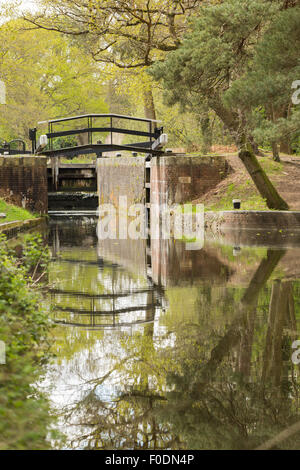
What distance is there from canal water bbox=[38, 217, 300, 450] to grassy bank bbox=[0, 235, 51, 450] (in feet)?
0.47

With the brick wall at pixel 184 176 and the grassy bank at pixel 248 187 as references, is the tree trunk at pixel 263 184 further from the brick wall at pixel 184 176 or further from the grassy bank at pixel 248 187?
the brick wall at pixel 184 176

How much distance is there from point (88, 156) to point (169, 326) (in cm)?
3783

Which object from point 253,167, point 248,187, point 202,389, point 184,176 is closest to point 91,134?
point 184,176

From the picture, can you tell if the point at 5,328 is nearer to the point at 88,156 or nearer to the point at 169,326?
the point at 169,326

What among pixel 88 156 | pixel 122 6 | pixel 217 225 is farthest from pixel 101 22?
pixel 88 156

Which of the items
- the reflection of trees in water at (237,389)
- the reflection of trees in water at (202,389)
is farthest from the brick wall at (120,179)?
the reflection of trees in water at (237,389)

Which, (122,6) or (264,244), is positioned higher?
(122,6)

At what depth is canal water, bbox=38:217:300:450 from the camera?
4219 mm

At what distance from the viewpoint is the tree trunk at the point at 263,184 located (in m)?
18.9

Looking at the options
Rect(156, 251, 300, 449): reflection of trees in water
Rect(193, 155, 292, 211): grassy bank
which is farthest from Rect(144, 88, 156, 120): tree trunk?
Rect(156, 251, 300, 449): reflection of trees in water

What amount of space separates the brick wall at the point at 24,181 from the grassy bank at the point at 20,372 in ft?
57.4

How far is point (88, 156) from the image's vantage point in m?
44.1

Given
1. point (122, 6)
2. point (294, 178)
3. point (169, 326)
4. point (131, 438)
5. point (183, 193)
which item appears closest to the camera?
point (131, 438)

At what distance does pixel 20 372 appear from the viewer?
457 centimetres
